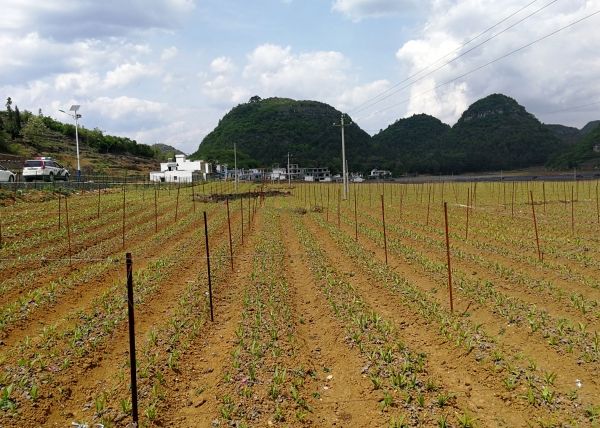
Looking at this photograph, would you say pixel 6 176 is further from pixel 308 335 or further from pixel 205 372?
pixel 205 372

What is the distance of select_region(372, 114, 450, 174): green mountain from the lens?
4798 inches

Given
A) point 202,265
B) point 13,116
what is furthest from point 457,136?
point 202,265

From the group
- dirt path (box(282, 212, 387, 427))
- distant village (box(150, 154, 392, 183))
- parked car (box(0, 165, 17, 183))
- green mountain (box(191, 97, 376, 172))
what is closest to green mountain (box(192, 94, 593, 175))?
green mountain (box(191, 97, 376, 172))

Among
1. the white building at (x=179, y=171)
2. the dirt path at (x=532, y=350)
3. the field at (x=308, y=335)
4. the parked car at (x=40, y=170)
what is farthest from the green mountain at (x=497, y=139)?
the dirt path at (x=532, y=350)

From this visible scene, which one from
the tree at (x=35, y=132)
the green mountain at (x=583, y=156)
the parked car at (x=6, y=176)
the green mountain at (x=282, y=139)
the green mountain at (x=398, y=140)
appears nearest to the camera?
the parked car at (x=6, y=176)

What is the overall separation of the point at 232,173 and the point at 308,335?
10599 centimetres

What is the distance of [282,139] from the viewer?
148750mm

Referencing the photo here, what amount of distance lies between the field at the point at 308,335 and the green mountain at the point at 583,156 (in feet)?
321

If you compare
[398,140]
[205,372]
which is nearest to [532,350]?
[205,372]

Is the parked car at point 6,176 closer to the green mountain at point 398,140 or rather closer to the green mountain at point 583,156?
the green mountain at point 398,140

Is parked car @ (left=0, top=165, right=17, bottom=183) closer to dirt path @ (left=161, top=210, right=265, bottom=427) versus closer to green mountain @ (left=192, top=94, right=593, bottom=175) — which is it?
dirt path @ (left=161, top=210, right=265, bottom=427)

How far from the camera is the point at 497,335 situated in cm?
771

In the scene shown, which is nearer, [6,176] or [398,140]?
[6,176]

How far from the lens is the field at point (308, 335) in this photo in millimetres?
5613
